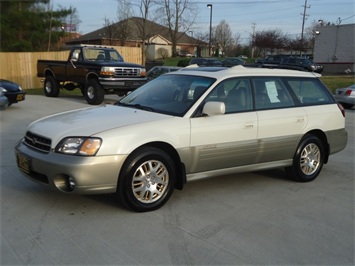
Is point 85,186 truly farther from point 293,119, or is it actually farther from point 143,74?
point 143,74

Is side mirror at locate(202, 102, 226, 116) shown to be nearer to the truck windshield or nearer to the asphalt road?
the asphalt road

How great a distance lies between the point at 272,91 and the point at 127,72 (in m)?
9.14

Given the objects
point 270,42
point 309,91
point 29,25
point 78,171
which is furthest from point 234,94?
point 270,42

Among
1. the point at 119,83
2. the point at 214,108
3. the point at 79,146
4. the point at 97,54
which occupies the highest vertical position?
the point at 97,54

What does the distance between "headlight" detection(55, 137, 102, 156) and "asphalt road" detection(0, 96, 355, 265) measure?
2.31 feet

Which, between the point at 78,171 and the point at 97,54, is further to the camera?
the point at 97,54

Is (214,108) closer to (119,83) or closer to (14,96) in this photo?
(14,96)

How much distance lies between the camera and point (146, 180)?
4281mm

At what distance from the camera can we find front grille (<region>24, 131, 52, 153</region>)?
163 inches

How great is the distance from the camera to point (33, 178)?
4270 millimetres

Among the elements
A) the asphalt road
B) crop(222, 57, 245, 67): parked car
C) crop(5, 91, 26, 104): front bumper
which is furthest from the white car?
crop(5, 91, 26, 104): front bumper

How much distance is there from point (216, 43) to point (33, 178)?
64.7 meters

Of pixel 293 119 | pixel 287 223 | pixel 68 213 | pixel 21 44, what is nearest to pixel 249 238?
pixel 287 223

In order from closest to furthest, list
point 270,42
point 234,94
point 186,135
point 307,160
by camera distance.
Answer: point 186,135
point 234,94
point 307,160
point 270,42
